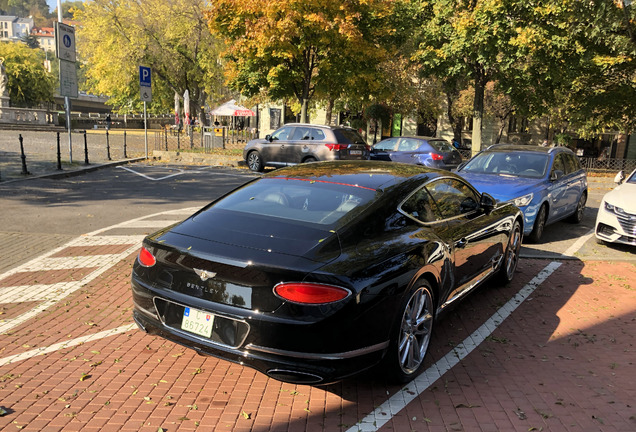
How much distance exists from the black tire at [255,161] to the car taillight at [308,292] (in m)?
14.9

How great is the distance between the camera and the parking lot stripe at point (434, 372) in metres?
3.26

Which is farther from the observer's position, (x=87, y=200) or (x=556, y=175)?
(x=87, y=200)

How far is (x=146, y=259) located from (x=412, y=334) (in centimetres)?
202

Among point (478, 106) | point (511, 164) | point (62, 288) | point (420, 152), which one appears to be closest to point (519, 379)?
point (62, 288)

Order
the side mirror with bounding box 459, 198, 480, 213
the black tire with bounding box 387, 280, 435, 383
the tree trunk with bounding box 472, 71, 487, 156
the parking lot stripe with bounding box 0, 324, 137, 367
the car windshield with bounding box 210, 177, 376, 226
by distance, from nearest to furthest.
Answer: the black tire with bounding box 387, 280, 435, 383 < the car windshield with bounding box 210, 177, 376, 226 < the parking lot stripe with bounding box 0, 324, 137, 367 < the side mirror with bounding box 459, 198, 480, 213 < the tree trunk with bounding box 472, 71, 487, 156

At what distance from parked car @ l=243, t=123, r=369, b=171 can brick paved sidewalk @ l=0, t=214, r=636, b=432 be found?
10985 millimetres

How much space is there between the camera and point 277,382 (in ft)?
12.2

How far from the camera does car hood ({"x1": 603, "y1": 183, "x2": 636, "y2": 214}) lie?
309 inches

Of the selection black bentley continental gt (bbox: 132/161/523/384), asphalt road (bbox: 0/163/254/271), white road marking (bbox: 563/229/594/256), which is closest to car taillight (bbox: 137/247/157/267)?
black bentley continental gt (bbox: 132/161/523/384)

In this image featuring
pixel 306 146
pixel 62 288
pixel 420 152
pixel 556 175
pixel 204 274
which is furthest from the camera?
pixel 306 146

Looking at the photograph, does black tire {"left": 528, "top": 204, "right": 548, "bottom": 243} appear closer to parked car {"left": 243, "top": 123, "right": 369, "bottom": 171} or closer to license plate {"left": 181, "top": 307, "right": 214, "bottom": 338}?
license plate {"left": 181, "top": 307, "right": 214, "bottom": 338}

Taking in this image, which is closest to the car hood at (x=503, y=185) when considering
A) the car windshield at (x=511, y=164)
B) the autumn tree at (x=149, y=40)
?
the car windshield at (x=511, y=164)

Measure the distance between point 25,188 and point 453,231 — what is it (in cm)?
1066

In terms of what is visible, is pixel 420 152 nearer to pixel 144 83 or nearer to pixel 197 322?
pixel 144 83
